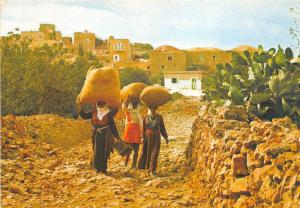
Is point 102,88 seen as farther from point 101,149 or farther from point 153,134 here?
point 153,134

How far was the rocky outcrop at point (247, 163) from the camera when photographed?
5195 millimetres

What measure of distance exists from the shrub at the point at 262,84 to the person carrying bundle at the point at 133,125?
148 cm

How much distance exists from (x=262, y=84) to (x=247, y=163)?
130 inches

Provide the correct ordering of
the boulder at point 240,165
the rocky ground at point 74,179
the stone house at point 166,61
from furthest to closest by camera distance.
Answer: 1. the stone house at point 166,61
2. the rocky ground at point 74,179
3. the boulder at point 240,165

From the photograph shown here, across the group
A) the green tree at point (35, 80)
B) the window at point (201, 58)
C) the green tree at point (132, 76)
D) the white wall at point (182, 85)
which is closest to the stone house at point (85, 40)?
the window at point (201, 58)

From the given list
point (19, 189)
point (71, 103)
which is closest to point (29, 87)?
point (71, 103)

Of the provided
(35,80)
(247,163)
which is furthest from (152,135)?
(35,80)

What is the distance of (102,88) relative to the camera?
10266mm

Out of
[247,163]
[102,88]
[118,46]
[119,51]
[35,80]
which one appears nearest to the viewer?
[247,163]

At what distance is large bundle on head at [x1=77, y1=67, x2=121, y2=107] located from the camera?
33.7ft

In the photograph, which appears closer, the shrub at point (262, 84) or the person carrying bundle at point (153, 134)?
the shrub at point (262, 84)

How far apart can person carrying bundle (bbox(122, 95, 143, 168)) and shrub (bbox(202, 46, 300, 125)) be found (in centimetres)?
148

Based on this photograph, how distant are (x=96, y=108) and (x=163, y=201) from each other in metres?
2.82

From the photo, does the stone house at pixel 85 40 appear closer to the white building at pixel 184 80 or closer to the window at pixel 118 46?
the window at pixel 118 46
